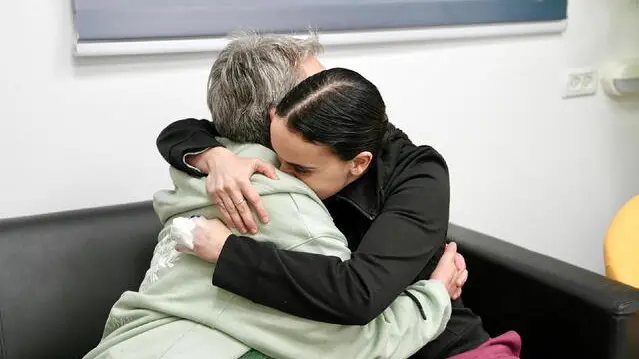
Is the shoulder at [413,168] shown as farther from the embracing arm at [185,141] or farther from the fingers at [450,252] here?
the embracing arm at [185,141]

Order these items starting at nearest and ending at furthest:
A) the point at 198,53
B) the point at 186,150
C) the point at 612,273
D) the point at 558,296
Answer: the point at 186,150
the point at 558,296
the point at 612,273
the point at 198,53

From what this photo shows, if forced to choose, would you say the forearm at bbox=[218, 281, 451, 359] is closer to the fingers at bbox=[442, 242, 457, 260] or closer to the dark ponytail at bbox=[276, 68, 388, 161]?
the fingers at bbox=[442, 242, 457, 260]

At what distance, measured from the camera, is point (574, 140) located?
2.53 m

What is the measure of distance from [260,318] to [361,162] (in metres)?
0.32

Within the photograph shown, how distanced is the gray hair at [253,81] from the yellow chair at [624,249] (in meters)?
0.93

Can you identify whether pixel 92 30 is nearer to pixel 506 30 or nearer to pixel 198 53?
pixel 198 53

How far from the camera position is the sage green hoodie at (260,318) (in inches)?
44.9

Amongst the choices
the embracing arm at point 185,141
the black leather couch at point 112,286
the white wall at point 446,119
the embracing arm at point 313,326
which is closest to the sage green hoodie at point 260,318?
the embracing arm at point 313,326

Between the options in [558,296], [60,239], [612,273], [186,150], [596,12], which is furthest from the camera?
[596,12]

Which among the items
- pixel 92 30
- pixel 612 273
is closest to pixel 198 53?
pixel 92 30

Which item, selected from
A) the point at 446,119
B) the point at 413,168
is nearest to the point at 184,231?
the point at 413,168

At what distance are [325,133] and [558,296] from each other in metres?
0.66

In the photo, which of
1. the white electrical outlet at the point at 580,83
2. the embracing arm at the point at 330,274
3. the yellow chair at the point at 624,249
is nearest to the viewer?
the embracing arm at the point at 330,274

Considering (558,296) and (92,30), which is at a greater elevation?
(92,30)
